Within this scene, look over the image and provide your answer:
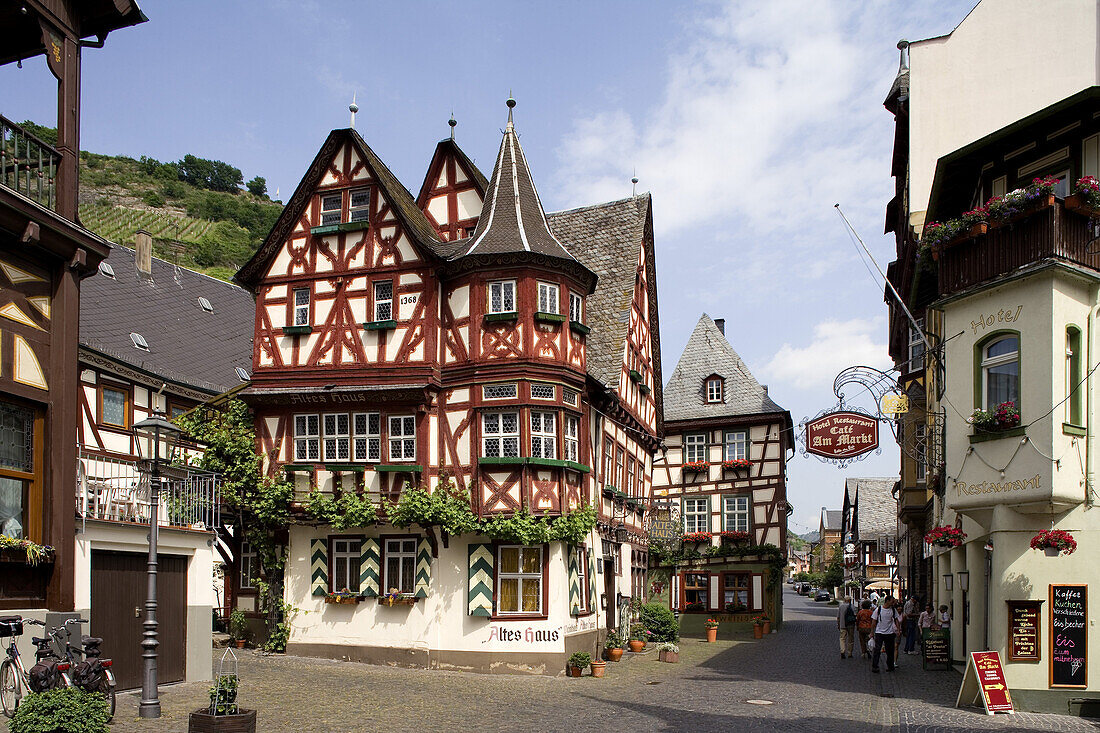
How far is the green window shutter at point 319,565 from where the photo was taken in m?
24.7

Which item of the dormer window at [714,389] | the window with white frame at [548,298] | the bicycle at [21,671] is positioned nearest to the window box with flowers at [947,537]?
the window with white frame at [548,298]

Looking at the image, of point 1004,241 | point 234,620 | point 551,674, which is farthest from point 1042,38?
point 234,620

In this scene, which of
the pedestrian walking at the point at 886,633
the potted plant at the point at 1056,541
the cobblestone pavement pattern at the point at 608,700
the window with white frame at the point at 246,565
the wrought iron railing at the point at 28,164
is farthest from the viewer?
the window with white frame at the point at 246,565

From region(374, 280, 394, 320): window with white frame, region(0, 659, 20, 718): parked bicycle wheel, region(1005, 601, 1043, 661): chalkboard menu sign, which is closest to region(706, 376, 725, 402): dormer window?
region(374, 280, 394, 320): window with white frame

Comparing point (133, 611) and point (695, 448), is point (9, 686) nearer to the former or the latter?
point (133, 611)

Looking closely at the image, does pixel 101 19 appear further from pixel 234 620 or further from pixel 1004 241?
pixel 234 620

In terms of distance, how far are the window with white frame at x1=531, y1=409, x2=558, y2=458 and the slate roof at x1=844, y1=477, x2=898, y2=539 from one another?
46.7 metres

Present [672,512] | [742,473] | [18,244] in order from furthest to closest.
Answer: [742,473] < [672,512] < [18,244]

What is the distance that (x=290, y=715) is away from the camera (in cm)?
1517

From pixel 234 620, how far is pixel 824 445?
1540cm

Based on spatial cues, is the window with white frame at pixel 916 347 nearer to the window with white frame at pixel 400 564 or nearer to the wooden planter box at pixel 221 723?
the window with white frame at pixel 400 564

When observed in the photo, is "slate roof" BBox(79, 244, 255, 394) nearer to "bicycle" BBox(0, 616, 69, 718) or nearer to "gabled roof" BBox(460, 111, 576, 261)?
"gabled roof" BBox(460, 111, 576, 261)

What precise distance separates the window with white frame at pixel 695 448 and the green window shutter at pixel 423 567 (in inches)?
792

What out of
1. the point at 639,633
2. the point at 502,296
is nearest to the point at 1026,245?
the point at 502,296
